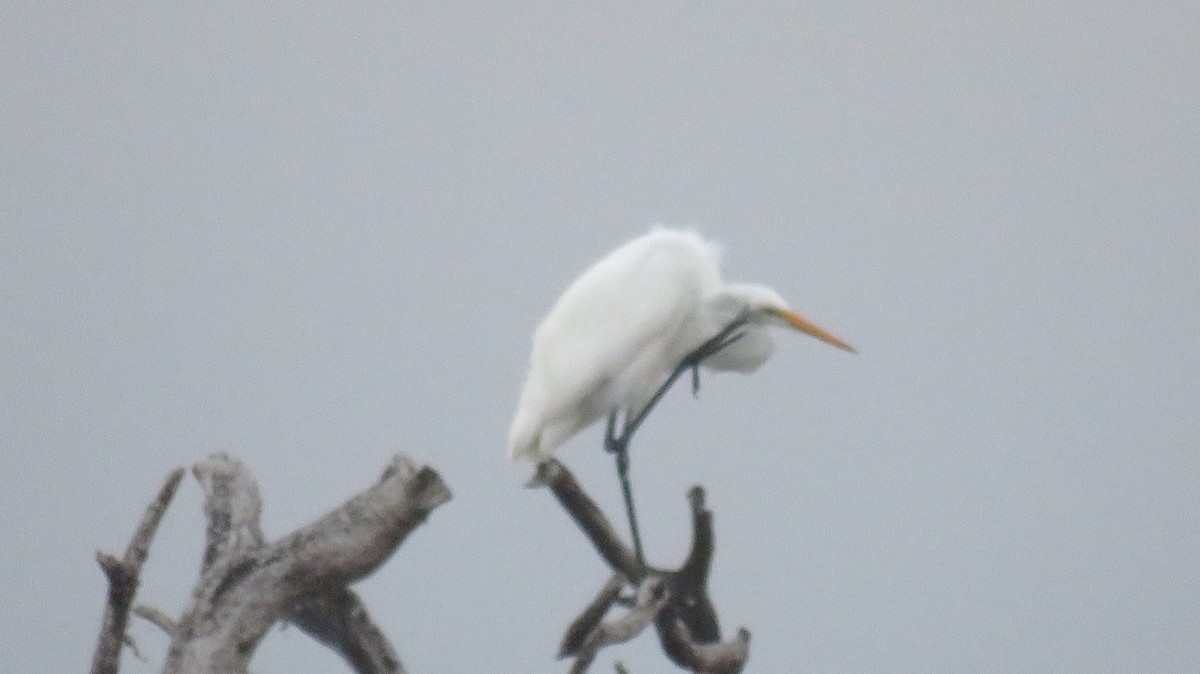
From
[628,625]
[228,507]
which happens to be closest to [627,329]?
[628,625]

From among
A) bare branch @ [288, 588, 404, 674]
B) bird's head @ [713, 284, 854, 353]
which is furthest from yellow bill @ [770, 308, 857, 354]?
bare branch @ [288, 588, 404, 674]

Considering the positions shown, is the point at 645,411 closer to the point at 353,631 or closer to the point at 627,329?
the point at 627,329

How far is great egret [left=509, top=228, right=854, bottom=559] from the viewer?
10.5ft

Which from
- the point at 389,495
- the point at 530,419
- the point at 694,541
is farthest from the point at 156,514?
the point at 530,419

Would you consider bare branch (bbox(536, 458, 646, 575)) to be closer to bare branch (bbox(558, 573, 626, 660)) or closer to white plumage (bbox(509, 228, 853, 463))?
bare branch (bbox(558, 573, 626, 660))

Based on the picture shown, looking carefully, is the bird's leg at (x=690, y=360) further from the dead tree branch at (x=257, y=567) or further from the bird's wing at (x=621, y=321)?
the dead tree branch at (x=257, y=567)

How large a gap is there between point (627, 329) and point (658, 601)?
3.80 ft

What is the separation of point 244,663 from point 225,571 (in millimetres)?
114

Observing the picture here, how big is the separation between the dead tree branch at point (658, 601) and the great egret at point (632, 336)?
63cm

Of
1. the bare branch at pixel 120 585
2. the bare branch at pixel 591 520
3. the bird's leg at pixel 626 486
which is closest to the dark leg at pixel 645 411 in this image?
the bird's leg at pixel 626 486

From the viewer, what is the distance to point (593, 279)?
3.34 metres

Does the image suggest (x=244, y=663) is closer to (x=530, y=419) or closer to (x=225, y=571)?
(x=225, y=571)

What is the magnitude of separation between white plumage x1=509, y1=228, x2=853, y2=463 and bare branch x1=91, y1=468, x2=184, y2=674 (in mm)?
1362

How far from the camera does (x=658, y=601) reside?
2.16 metres
